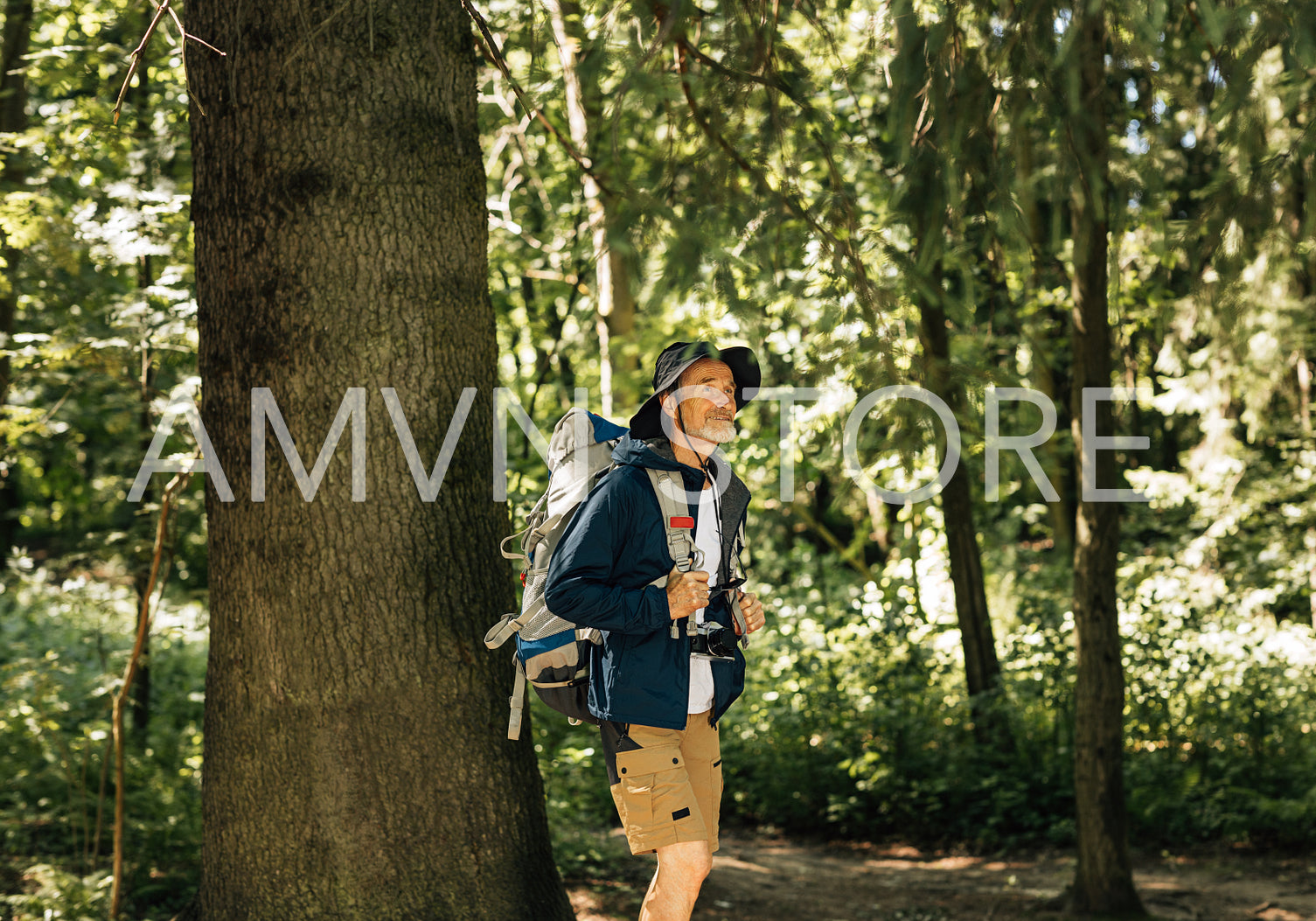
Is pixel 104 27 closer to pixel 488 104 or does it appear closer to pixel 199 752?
pixel 488 104

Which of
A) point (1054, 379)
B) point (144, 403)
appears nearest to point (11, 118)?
point (144, 403)

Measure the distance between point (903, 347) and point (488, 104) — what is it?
12.7 feet

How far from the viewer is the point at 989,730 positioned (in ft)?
25.4

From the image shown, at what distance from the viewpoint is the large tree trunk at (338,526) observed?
3.48m

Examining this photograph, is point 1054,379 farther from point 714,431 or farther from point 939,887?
point 714,431

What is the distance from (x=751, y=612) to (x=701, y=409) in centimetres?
65

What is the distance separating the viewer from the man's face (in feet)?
10.6

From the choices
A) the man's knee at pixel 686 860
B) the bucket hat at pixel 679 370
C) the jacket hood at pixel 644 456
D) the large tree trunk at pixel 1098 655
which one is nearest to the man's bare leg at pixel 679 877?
the man's knee at pixel 686 860

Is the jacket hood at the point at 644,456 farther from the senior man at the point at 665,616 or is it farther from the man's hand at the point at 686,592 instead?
the man's hand at the point at 686,592

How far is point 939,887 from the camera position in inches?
248

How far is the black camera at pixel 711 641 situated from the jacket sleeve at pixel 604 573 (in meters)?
0.16

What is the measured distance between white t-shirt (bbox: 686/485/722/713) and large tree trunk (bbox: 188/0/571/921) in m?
0.87

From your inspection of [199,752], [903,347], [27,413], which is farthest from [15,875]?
[903,347]

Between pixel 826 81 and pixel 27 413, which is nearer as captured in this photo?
pixel 27 413
